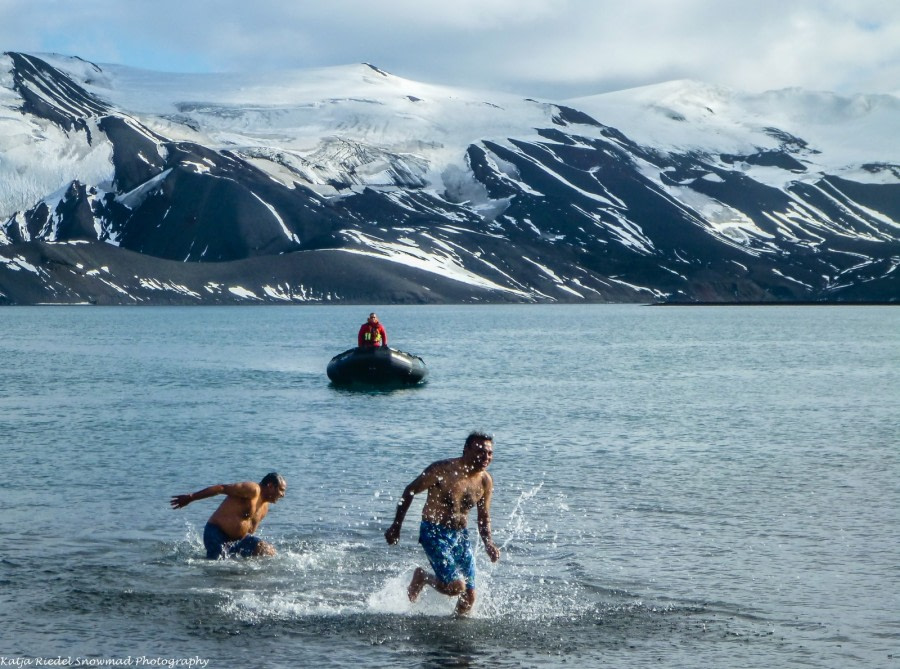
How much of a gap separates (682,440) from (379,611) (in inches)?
850

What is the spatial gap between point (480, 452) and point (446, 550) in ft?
4.86

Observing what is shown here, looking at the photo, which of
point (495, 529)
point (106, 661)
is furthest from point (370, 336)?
point (106, 661)

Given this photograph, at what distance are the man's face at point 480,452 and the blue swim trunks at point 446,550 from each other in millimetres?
1043

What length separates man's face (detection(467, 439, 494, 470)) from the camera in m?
14.9

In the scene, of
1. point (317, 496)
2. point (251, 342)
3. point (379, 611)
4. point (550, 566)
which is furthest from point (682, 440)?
point (251, 342)

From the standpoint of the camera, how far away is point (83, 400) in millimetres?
50969

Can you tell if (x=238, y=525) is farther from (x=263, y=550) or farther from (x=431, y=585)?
(x=431, y=585)

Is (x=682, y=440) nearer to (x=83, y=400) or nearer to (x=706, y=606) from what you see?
(x=706, y=606)

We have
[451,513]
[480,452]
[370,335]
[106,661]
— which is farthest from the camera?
[370,335]

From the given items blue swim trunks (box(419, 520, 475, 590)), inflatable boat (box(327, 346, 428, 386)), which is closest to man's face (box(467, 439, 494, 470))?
blue swim trunks (box(419, 520, 475, 590))

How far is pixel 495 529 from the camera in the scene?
22.5 meters

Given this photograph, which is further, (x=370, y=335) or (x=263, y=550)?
(x=370, y=335)

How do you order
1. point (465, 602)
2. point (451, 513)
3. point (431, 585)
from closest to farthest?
1. point (451, 513)
2. point (431, 585)
3. point (465, 602)

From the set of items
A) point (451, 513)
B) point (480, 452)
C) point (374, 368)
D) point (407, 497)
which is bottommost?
point (374, 368)
